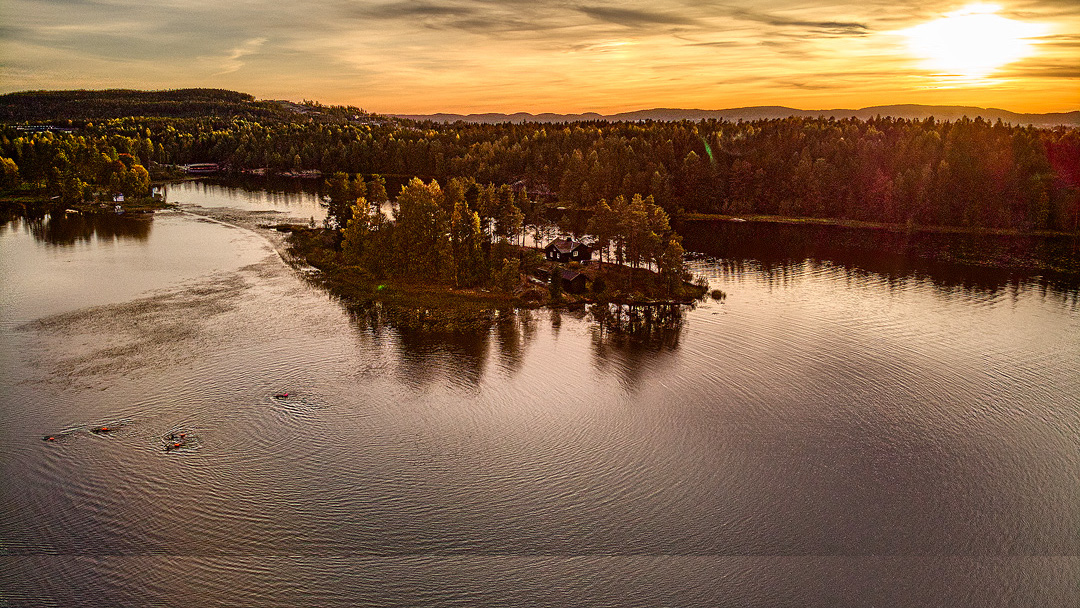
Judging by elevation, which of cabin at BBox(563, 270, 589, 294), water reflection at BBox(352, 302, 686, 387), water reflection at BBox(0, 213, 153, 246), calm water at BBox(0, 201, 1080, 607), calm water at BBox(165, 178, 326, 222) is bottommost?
calm water at BBox(0, 201, 1080, 607)

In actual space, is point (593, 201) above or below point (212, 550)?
above

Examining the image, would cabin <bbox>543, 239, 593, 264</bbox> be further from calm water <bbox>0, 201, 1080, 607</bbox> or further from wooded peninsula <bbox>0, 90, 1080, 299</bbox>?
calm water <bbox>0, 201, 1080, 607</bbox>

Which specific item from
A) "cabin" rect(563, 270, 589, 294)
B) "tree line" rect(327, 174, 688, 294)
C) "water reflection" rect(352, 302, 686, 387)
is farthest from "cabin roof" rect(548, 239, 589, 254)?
"water reflection" rect(352, 302, 686, 387)

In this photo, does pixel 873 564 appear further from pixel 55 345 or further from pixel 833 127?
pixel 833 127

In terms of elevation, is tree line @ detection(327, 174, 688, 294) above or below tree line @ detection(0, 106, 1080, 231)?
below

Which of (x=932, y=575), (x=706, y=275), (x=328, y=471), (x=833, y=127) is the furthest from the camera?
(x=833, y=127)

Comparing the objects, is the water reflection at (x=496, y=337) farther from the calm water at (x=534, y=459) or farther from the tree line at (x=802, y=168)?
the tree line at (x=802, y=168)

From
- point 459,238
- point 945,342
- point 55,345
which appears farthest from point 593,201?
point 55,345
